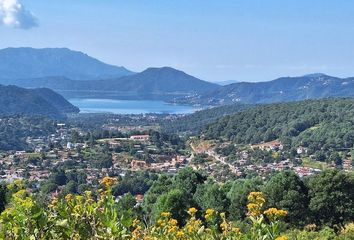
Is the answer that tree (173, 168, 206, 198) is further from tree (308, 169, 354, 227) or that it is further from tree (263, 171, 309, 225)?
tree (308, 169, 354, 227)

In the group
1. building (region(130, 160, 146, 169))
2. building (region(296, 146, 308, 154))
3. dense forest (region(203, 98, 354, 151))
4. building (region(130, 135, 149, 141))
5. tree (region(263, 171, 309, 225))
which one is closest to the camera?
tree (region(263, 171, 309, 225))

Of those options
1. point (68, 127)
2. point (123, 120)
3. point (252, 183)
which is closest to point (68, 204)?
point (252, 183)

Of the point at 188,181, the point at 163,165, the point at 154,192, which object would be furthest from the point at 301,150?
the point at 154,192

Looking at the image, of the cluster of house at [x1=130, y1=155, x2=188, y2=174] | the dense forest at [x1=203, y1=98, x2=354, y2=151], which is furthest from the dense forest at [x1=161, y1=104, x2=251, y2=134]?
the cluster of house at [x1=130, y1=155, x2=188, y2=174]

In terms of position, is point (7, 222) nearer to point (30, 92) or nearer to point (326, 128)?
point (326, 128)

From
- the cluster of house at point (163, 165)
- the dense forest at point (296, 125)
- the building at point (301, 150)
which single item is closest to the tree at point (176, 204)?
the cluster of house at point (163, 165)

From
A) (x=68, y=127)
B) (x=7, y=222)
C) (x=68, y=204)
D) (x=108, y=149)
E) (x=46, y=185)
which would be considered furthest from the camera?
(x=68, y=127)

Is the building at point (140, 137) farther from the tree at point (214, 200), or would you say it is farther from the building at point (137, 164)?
the tree at point (214, 200)
